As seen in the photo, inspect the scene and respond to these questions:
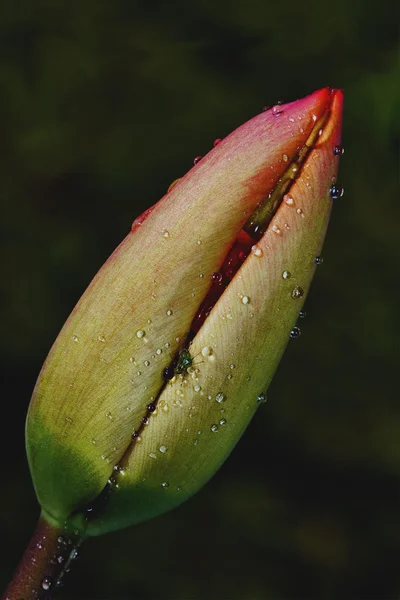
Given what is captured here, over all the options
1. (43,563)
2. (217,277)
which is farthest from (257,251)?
(43,563)

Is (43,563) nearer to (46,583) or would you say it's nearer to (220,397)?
(46,583)

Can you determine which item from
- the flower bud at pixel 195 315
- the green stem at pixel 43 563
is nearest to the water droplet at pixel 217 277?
the flower bud at pixel 195 315

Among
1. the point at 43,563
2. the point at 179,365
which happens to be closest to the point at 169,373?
the point at 179,365

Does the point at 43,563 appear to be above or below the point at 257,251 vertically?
below

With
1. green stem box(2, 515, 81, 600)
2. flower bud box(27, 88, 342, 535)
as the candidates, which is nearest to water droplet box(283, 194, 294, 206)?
flower bud box(27, 88, 342, 535)

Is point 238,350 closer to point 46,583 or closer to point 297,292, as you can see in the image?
point 297,292

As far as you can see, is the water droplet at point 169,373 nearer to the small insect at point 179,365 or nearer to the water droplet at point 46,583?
the small insect at point 179,365

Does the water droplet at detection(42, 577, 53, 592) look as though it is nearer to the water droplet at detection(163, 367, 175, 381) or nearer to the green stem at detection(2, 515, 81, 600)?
the green stem at detection(2, 515, 81, 600)
